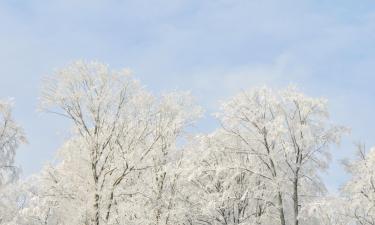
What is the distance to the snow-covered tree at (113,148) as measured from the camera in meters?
21.9

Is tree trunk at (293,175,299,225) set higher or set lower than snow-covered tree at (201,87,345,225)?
lower

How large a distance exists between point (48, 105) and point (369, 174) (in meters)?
15.8

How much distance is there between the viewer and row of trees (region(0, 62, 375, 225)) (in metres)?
22.5

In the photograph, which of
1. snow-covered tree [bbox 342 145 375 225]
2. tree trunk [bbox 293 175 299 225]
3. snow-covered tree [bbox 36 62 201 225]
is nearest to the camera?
snow-covered tree [bbox 36 62 201 225]

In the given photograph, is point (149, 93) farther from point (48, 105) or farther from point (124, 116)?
point (48, 105)

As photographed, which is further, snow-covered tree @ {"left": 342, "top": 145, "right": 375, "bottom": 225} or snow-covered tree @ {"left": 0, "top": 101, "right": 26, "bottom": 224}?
snow-covered tree @ {"left": 342, "top": 145, "right": 375, "bottom": 225}

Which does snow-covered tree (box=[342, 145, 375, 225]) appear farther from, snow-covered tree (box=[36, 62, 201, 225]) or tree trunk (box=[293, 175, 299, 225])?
snow-covered tree (box=[36, 62, 201, 225])

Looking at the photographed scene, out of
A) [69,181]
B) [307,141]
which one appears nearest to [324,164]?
[307,141]

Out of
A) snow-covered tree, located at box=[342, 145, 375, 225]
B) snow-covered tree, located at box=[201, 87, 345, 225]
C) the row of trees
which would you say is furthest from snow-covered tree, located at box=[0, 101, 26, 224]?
snow-covered tree, located at box=[342, 145, 375, 225]

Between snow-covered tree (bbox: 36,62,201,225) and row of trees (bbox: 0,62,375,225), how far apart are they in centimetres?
5

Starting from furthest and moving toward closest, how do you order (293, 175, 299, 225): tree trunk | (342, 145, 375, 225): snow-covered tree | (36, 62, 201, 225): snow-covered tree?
(342, 145, 375, 225): snow-covered tree → (293, 175, 299, 225): tree trunk → (36, 62, 201, 225): snow-covered tree

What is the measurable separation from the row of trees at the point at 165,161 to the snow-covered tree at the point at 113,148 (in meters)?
0.05

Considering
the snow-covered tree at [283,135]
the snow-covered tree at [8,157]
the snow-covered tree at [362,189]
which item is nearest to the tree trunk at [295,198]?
the snow-covered tree at [283,135]

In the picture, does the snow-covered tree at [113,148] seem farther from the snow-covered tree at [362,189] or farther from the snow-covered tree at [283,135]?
the snow-covered tree at [362,189]
